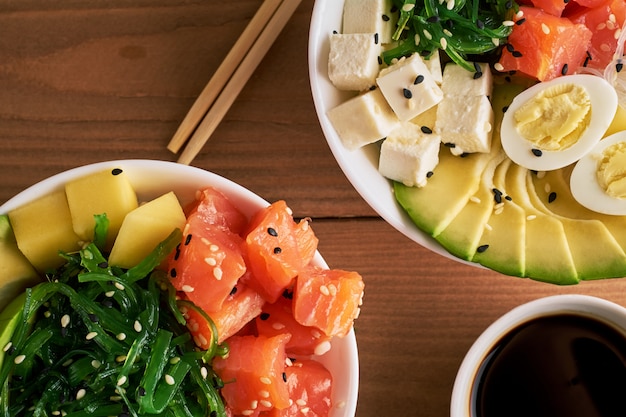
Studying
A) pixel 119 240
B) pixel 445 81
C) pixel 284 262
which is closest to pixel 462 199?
pixel 445 81

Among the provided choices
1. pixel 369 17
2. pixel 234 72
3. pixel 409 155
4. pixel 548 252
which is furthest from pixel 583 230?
pixel 234 72

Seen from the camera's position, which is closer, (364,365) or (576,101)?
(576,101)

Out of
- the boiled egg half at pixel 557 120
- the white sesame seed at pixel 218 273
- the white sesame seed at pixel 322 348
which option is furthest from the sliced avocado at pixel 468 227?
the white sesame seed at pixel 218 273

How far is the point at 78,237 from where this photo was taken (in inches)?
52.7

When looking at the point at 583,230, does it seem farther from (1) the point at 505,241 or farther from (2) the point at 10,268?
(2) the point at 10,268

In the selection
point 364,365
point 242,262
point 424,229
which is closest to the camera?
point 242,262

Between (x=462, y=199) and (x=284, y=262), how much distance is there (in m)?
0.43

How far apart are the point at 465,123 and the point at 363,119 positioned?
0.74ft

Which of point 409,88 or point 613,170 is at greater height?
point 409,88

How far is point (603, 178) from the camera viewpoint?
145 centimetres

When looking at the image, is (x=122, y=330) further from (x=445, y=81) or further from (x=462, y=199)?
(x=445, y=81)

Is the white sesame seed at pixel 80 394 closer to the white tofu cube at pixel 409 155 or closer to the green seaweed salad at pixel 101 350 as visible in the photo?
the green seaweed salad at pixel 101 350

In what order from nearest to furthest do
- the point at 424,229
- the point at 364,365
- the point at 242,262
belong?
the point at 242,262 → the point at 424,229 → the point at 364,365

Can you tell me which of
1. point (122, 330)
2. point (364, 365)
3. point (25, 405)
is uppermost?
point (122, 330)
